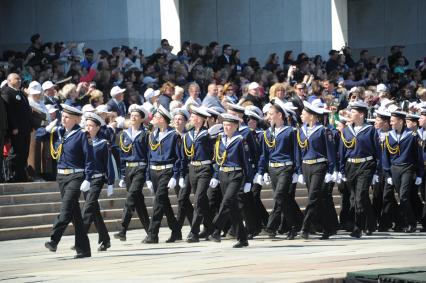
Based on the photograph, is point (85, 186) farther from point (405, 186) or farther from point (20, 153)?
point (405, 186)

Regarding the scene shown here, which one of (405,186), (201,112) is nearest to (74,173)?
(201,112)

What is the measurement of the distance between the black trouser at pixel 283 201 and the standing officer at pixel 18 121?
464 centimetres

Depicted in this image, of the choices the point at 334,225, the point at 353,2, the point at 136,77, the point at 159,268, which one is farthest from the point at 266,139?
the point at 353,2

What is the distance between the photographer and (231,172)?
18094mm

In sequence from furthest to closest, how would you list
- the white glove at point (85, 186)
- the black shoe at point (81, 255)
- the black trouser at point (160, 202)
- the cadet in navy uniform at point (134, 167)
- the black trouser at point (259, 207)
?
the black trouser at point (259, 207) < the cadet in navy uniform at point (134, 167) < the black trouser at point (160, 202) < the black shoe at point (81, 255) < the white glove at point (85, 186)

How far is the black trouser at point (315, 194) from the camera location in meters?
19.0

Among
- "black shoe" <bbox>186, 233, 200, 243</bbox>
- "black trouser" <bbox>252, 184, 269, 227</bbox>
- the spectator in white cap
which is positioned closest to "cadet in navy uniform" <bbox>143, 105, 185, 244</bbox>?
"black shoe" <bbox>186, 233, 200, 243</bbox>

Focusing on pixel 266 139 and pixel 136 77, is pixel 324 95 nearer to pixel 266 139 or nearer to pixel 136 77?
pixel 136 77

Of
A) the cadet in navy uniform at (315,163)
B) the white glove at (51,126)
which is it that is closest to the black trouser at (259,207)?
the cadet in navy uniform at (315,163)

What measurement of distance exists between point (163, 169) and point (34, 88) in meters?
4.13

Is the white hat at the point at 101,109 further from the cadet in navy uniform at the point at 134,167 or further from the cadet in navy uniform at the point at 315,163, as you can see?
the cadet in navy uniform at the point at 315,163

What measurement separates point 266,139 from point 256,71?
947cm

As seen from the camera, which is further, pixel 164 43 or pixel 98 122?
pixel 164 43

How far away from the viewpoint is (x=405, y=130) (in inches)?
832
